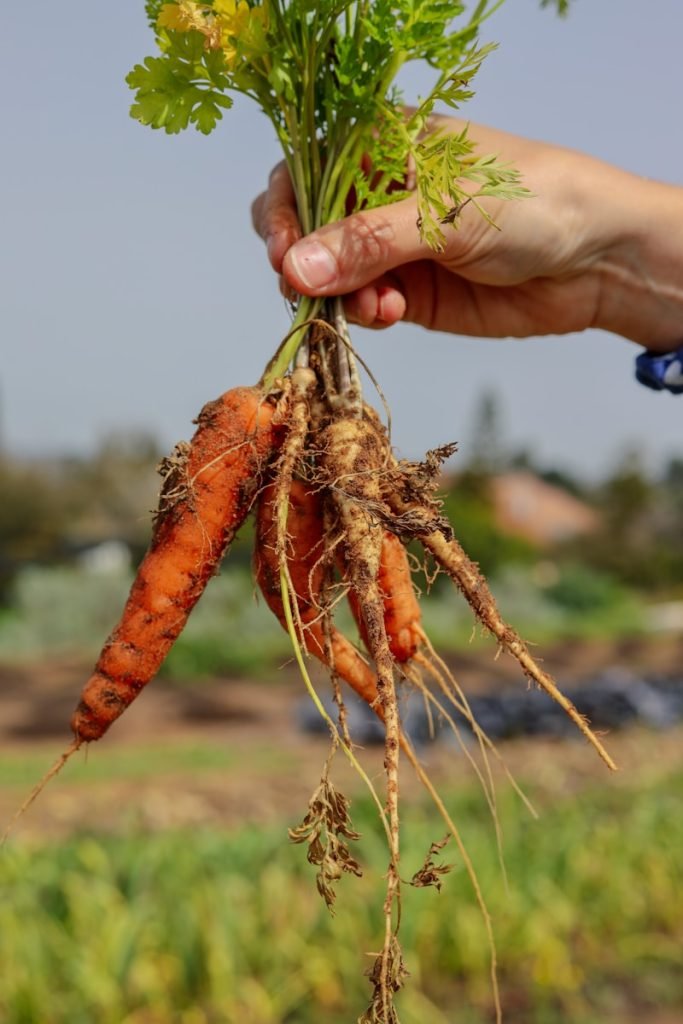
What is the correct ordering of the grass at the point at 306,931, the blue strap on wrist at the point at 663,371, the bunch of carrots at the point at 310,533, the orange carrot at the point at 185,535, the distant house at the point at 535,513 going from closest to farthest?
the bunch of carrots at the point at 310,533
the orange carrot at the point at 185,535
the blue strap on wrist at the point at 663,371
the grass at the point at 306,931
the distant house at the point at 535,513

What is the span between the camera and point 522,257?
2.35 meters

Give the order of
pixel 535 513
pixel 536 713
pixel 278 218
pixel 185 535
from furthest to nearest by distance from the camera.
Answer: pixel 535 513 → pixel 536 713 → pixel 278 218 → pixel 185 535

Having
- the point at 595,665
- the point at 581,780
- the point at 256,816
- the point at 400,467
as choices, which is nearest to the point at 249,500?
the point at 400,467

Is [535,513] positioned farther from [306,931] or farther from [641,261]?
[641,261]

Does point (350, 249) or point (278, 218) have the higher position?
point (278, 218)

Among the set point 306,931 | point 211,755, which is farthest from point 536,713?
point 306,931

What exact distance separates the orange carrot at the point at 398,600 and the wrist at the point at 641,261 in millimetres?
995

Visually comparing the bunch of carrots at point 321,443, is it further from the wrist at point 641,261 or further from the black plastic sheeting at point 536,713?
the black plastic sheeting at point 536,713

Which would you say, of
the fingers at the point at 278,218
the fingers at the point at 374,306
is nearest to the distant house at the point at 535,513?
the fingers at the point at 374,306

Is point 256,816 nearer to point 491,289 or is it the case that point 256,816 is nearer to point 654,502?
point 491,289

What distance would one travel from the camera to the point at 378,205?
2.04 m

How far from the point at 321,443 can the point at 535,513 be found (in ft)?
93.6

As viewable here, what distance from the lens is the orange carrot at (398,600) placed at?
2109 mm

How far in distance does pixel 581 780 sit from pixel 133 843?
3.81m
